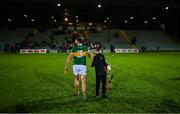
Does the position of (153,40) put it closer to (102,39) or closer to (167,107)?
(102,39)

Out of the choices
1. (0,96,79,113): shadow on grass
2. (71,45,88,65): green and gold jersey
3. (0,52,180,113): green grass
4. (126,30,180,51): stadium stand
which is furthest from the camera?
(126,30,180,51): stadium stand

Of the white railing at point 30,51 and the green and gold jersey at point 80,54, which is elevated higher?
the green and gold jersey at point 80,54

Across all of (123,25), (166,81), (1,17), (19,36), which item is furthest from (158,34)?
(166,81)

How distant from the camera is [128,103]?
10.1m

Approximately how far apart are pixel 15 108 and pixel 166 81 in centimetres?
932

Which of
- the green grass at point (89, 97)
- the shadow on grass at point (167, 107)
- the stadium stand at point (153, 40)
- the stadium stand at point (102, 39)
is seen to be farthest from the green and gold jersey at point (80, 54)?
the stadium stand at point (153, 40)

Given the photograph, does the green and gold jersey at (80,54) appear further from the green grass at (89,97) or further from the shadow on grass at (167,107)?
the shadow on grass at (167,107)

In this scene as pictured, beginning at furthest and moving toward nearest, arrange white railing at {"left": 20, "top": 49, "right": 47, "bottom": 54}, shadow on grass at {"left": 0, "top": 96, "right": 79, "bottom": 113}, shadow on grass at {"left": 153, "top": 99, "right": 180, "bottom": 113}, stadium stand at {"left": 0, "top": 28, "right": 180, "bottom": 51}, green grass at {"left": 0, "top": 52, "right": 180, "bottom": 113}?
stadium stand at {"left": 0, "top": 28, "right": 180, "bottom": 51}, white railing at {"left": 20, "top": 49, "right": 47, "bottom": 54}, green grass at {"left": 0, "top": 52, "right": 180, "bottom": 113}, shadow on grass at {"left": 0, "top": 96, "right": 79, "bottom": 113}, shadow on grass at {"left": 153, "top": 99, "right": 180, "bottom": 113}

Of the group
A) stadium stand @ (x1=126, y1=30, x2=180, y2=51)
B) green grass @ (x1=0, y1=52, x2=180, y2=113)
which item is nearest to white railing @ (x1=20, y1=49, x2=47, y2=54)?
stadium stand @ (x1=126, y1=30, x2=180, y2=51)

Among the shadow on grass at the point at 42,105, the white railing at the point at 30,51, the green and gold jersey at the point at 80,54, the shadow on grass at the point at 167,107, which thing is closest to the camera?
the shadow on grass at the point at 167,107

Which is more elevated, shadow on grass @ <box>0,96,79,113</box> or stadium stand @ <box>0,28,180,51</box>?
stadium stand @ <box>0,28,180,51</box>

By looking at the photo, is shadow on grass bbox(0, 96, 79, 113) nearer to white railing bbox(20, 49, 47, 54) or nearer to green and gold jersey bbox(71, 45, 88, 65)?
green and gold jersey bbox(71, 45, 88, 65)

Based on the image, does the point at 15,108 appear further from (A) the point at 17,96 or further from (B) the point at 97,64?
(B) the point at 97,64

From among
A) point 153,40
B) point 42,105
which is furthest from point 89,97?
point 153,40
